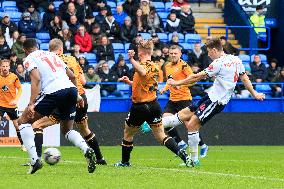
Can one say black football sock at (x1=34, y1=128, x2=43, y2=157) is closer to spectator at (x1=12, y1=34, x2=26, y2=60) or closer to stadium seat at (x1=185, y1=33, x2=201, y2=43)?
spectator at (x1=12, y1=34, x2=26, y2=60)

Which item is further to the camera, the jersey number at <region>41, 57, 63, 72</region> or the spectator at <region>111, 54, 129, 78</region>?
the spectator at <region>111, 54, 129, 78</region>

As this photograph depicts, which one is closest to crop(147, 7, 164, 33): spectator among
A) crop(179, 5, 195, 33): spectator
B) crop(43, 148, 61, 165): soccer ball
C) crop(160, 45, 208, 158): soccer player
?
crop(179, 5, 195, 33): spectator

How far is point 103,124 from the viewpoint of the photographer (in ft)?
80.7

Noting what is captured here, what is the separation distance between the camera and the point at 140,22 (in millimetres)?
28500

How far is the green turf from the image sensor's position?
40.6 feet

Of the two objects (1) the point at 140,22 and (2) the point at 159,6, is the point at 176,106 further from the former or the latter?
(2) the point at 159,6

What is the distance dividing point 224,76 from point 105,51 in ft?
36.4

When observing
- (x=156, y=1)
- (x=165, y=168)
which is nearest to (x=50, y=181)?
(x=165, y=168)

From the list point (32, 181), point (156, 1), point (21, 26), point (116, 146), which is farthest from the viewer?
point (156, 1)

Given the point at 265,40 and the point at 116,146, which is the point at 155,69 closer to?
the point at 116,146

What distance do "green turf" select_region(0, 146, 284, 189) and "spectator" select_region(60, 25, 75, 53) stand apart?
22.0 feet

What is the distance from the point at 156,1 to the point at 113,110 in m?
6.64

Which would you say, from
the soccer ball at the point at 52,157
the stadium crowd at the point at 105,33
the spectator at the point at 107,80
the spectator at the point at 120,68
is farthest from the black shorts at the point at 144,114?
the spectator at the point at 120,68

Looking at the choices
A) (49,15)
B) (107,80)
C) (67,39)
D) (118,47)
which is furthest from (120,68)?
(49,15)
